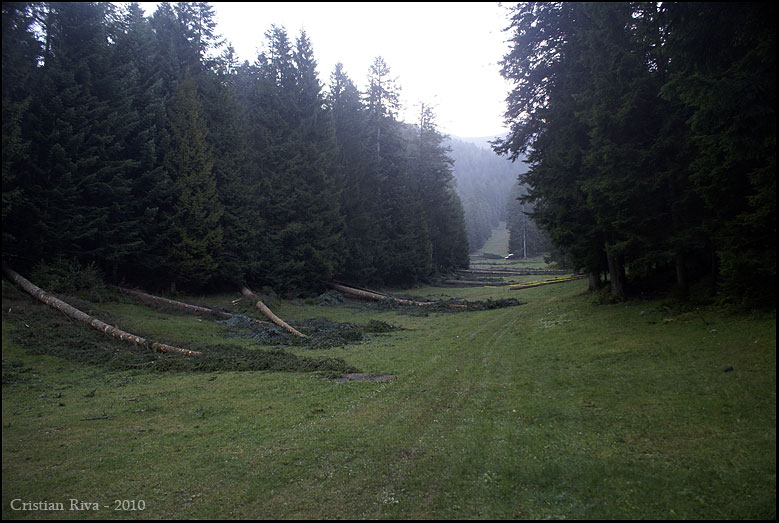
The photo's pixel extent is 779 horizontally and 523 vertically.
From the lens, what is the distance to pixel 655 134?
1552 centimetres

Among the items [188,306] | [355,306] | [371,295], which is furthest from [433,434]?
[371,295]

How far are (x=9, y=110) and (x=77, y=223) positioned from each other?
652 inches

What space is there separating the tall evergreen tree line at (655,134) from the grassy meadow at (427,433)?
8.14ft

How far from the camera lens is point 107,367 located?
13406mm

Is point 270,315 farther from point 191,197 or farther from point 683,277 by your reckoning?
point 683,277

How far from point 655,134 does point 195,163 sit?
86.8 ft

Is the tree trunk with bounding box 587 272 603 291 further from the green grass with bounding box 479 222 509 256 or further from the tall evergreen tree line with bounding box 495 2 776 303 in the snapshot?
the green grass with bounding box 479 222 509 256

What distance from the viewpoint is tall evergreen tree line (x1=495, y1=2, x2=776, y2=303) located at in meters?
9.35

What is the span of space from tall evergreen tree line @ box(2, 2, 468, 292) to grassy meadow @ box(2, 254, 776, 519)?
19.9 ft

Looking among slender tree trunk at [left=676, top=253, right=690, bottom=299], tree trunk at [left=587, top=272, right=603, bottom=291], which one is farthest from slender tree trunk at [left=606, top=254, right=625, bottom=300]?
tree trunk at [left=587, top=272, right=603, bottom=291]

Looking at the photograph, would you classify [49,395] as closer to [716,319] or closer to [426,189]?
[716,319]

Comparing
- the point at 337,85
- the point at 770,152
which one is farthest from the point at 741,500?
the point at 337,85

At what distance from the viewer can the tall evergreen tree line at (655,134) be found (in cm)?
935

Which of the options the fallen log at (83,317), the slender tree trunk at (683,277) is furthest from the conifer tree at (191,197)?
the slender tree trunk at (683,277)
